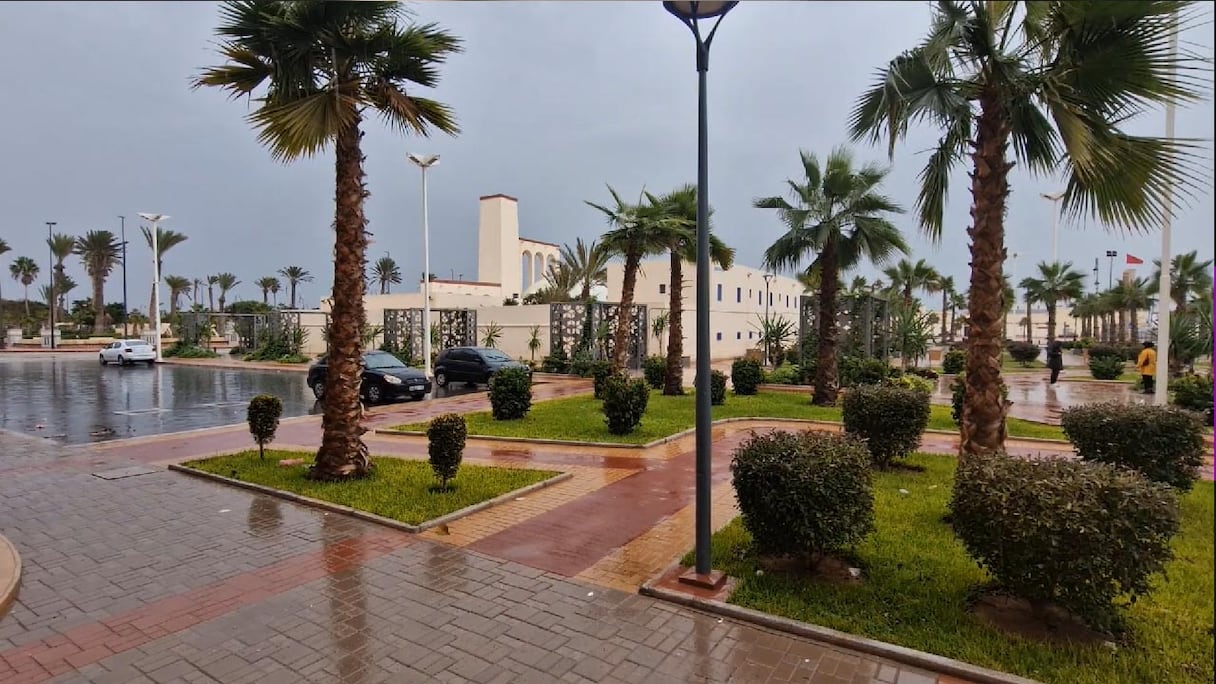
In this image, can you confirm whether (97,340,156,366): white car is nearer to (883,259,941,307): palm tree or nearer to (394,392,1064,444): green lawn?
(394,392,1064,444): green lawn

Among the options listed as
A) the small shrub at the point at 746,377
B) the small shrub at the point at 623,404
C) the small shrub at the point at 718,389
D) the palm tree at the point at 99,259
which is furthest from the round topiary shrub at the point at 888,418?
the palm tree at the point at 99,259

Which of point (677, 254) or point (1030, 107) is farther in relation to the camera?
point (677, 254)

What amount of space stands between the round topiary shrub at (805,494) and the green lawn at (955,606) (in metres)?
0.37

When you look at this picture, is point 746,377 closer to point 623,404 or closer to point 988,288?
point 623,404

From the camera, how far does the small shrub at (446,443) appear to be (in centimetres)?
743

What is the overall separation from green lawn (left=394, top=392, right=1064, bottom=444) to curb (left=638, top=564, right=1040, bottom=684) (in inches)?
240

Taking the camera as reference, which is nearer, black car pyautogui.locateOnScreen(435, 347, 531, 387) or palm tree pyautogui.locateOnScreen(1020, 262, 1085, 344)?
black car pyautogui.locateOnScreen(435, 347, 531, 387)

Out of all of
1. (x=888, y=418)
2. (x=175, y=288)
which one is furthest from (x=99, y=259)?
(x=888, y=418)

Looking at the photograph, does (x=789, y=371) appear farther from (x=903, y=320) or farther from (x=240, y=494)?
(x=240, y=494)

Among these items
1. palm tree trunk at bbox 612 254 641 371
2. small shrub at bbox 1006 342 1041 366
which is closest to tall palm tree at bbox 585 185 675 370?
palm tree trunk at bbox 612 254 641 371

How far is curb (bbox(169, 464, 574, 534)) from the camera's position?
651 centimetres

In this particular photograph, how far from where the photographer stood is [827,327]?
50.2ft

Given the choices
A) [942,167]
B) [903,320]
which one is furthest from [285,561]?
[903,320]

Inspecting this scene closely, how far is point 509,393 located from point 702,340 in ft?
28.8
